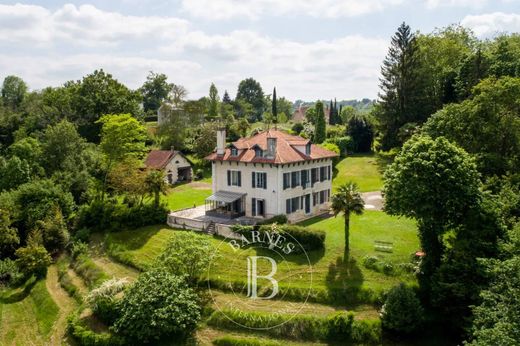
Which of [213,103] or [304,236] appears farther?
[213,103]

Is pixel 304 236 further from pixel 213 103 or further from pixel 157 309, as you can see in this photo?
pixel 213 103

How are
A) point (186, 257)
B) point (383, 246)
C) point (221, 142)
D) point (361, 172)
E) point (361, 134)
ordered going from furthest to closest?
point (361, 134), point (361, 172), point (221, 142), point (383, 246), point (186, 257)

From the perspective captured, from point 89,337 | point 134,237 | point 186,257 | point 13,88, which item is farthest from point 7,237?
point 13,88

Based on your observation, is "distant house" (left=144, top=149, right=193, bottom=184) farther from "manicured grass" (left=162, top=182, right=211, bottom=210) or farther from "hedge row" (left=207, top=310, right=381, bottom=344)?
"hedge row" (left=207, top=310, right=381, bottom=344)

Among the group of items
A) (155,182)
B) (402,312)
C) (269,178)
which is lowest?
(402,312)

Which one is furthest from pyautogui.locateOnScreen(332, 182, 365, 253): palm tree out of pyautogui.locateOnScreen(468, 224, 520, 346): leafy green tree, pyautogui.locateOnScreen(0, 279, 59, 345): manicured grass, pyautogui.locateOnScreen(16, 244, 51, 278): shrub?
pyautogui.locateOnScreen(16, 244, 51, 278): shrub

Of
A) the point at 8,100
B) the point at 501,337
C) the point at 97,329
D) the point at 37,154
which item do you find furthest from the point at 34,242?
the point at 8,100
